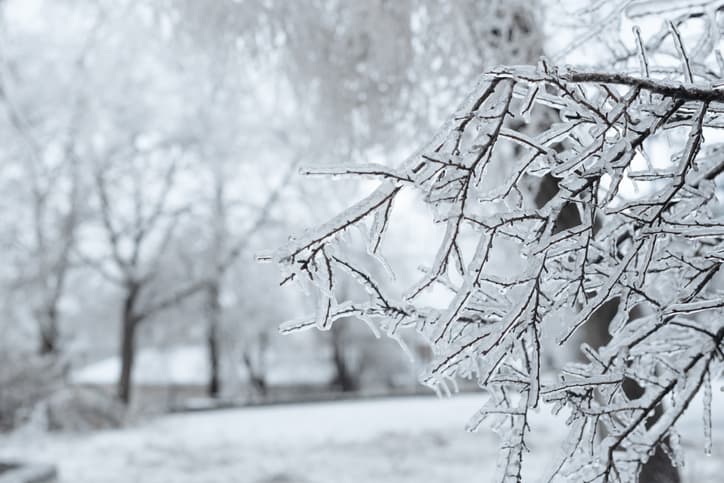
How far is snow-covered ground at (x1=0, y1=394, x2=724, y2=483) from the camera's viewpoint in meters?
5.92

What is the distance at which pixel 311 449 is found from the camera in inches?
302

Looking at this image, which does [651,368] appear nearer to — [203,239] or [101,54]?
[101,54]

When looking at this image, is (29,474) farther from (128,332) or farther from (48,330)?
(48,330)

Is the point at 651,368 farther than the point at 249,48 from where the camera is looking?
No

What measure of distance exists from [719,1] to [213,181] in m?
16.0

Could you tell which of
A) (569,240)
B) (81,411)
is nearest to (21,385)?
(81,411)

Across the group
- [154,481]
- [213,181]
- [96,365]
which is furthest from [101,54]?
[96,365]

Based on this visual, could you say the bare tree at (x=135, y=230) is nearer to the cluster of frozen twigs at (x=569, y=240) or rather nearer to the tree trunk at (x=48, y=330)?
the tree trunk at (x=48, y=330)

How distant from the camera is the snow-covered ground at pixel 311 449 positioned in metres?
5.92

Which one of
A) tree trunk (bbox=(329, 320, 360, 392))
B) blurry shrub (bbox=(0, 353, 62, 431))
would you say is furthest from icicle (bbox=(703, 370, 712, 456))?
tree trunk (bbox=(329, 320, 360, 392))

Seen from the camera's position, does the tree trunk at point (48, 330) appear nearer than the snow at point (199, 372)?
Yes

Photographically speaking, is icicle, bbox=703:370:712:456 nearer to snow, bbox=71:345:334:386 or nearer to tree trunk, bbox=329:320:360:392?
tree trunk, bbox=329:320:360:392

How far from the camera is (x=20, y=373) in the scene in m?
11.4

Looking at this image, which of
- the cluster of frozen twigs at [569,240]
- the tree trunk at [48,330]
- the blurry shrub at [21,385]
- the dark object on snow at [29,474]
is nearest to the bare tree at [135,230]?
the tree trunk at [48,330]
